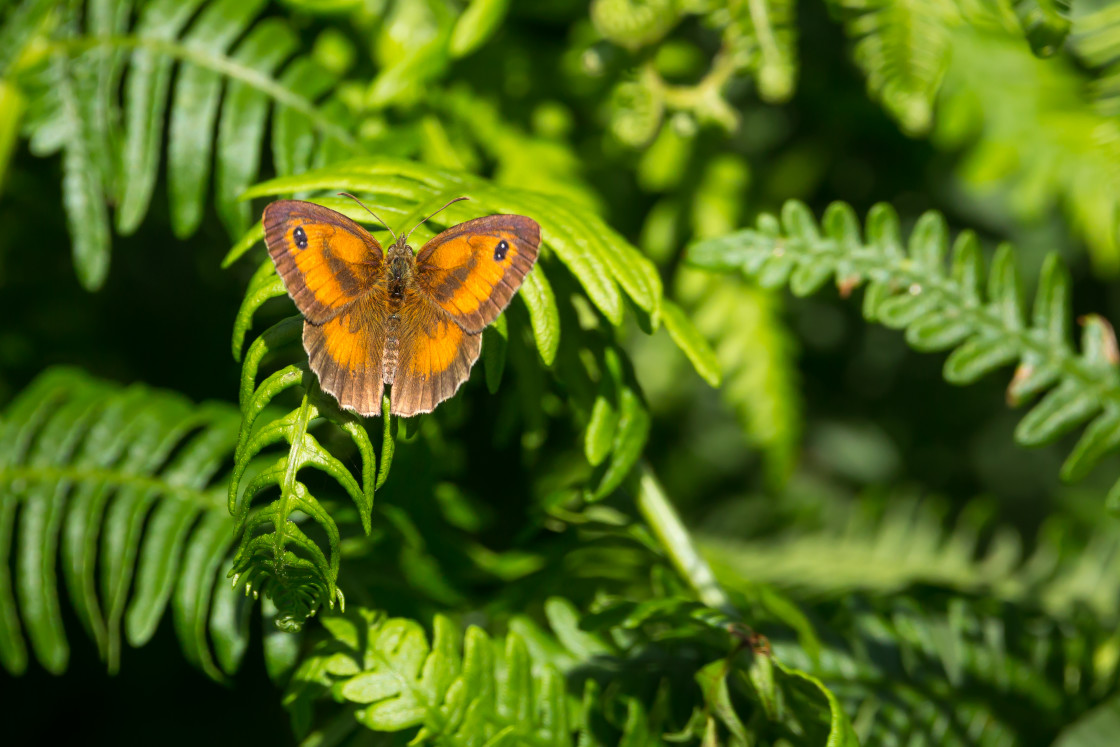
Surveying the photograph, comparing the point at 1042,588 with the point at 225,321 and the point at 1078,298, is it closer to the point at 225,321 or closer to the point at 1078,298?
the point at 1078,298

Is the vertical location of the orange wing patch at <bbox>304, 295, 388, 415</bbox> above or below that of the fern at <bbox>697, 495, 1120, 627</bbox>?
above

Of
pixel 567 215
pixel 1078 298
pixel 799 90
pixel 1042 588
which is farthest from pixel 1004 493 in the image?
pixel 567 215

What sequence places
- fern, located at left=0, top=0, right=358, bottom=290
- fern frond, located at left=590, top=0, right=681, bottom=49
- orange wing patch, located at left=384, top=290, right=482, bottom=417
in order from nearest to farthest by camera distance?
1. orange wing patch, located at left=384, top=290, right=482, bottom=417
2. fern, located at left=0, top=0, right=358, bottom=290
3. fern frond, located at left=590, top=0, right=681, bottom=49

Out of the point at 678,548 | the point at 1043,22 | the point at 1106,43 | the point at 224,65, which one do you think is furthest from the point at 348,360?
the point at 1106,43

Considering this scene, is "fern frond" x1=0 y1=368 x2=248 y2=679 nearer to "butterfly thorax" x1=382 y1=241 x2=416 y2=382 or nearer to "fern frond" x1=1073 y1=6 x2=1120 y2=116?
"butterfly thorax" x1=382 y1=241 x2=416 y2=382

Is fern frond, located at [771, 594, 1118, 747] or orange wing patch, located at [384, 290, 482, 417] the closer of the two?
orange wing patch, located at [384, 290, 482, 417]

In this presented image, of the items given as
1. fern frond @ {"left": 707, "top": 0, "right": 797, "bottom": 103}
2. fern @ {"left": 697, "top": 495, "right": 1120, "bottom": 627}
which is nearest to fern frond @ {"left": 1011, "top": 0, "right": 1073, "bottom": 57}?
fern frond @ {"left": 707, "top": 0, "right": 797, "bottom": 103}

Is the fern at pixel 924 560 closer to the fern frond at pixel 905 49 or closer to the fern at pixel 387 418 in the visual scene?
the fern at pixel 387 418

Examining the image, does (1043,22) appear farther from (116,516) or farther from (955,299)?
(116,516)
